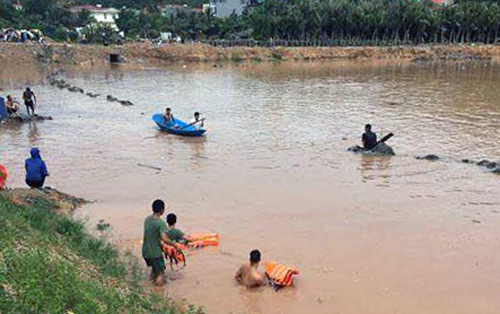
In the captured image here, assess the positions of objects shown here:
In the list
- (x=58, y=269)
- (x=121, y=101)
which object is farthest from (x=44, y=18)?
(x=58, y=269)

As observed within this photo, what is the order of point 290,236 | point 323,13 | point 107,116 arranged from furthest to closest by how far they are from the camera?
point 323,13 < point 107,116 < point 290,236

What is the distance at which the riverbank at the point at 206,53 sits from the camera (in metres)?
56.1

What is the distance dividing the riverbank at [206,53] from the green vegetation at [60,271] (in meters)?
49.6

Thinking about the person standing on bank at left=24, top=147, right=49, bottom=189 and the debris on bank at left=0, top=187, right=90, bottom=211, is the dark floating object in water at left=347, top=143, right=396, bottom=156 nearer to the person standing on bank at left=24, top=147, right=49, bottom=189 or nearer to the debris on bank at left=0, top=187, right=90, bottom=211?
the debris on bank at left=0, top=187, right=90, bottom=211

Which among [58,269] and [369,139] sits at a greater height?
[58,269]

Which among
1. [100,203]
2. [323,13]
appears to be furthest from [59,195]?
[323,13]

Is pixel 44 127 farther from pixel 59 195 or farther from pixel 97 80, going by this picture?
pixel 97 80

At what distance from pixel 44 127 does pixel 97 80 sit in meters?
20.6

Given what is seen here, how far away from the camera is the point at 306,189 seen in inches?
589

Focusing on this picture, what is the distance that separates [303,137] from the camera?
22.3 m

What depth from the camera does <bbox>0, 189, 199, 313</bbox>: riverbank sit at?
588cm

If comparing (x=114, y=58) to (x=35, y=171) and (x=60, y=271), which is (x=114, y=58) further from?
(x=60, y=271)

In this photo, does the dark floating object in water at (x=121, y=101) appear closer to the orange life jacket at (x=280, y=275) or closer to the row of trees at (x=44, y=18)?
the orange life jacket at (x=280, y=275)

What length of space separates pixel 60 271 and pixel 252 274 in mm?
3337
